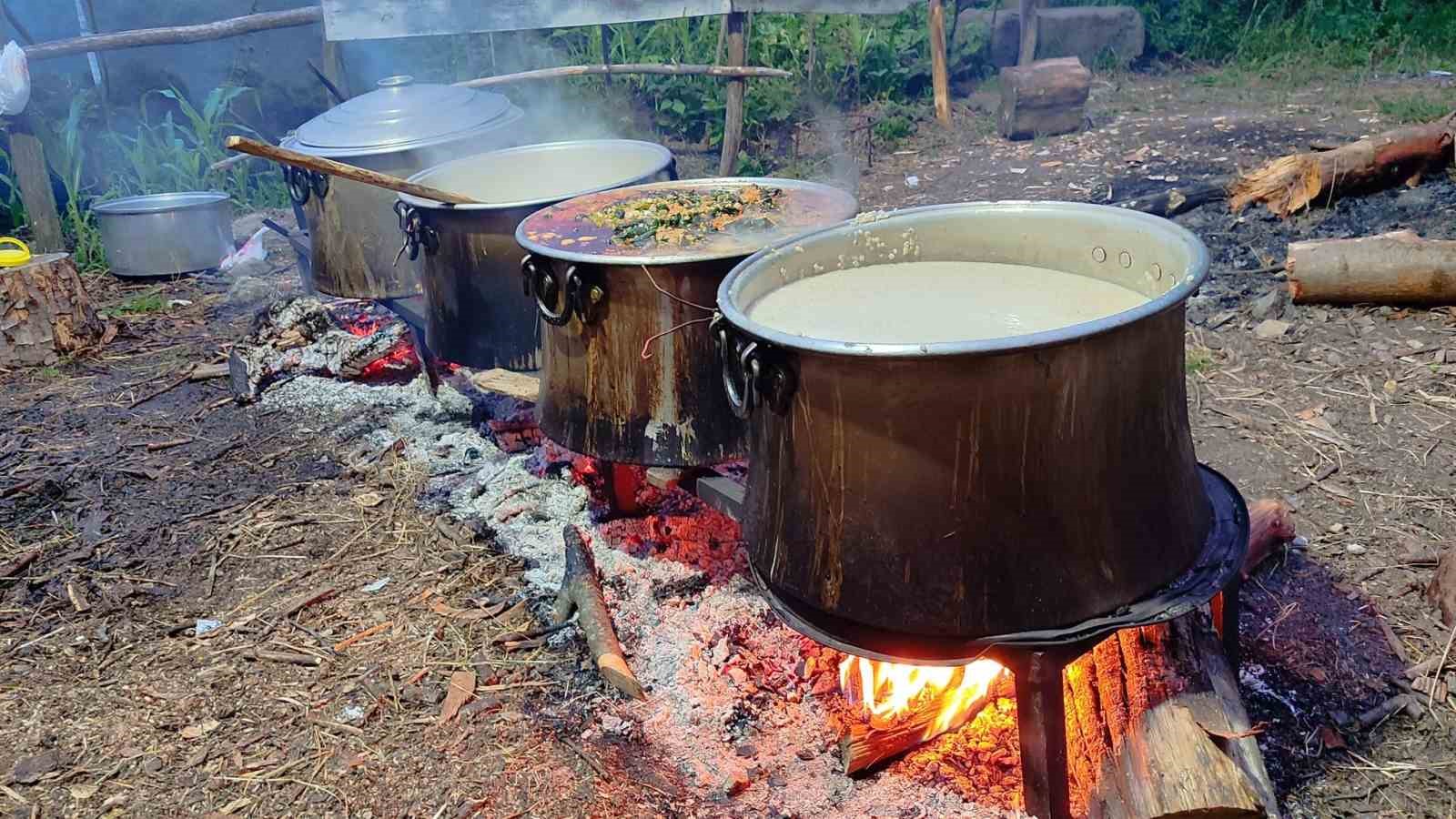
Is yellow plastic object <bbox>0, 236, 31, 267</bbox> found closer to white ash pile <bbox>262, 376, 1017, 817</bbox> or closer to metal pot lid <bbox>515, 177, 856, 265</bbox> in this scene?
white ash pile <bbox>262, 376, 1017, 817</bbox>

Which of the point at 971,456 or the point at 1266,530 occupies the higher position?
the point at 971,456

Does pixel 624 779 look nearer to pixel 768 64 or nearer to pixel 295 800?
pixel 295 800

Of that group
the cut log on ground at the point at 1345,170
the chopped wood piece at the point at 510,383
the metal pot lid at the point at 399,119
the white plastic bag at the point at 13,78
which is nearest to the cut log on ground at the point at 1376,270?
the cut log on ground at the point at 1345,170

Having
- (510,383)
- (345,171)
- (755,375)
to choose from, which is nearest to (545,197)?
(510,383)

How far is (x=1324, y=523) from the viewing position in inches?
156

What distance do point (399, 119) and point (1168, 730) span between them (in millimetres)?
4934

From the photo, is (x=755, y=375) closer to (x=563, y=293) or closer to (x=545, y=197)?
(x=563, y=293)

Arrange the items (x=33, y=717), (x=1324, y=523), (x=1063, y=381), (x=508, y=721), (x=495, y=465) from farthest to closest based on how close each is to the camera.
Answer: (x=495, y=465)
(x=1324, y=523)
(x=33, y=717)
(x=508, y=721)
(x=1063, y=381)

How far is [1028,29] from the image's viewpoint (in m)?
11.9

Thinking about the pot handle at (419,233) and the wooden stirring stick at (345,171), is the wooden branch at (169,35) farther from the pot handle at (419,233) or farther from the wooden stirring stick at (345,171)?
the wooden stirring stick at (345,171)

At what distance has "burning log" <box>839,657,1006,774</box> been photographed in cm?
297

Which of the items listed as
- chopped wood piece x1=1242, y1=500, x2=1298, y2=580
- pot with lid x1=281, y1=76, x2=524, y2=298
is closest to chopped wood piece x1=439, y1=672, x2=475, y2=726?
chopped wood piece x1=1242, y1=500, x2=1298, y2=580

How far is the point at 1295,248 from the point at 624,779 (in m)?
4.60

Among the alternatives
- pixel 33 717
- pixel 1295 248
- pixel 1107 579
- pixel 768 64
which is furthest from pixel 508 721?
pixel 768 64
